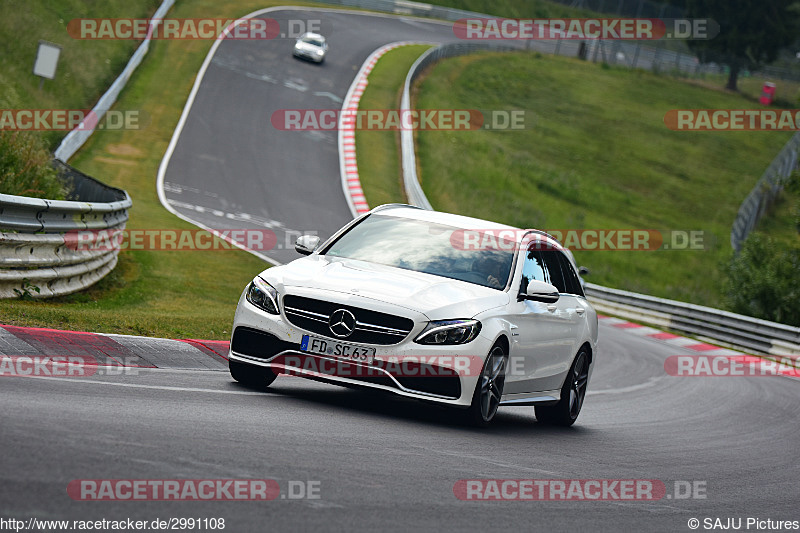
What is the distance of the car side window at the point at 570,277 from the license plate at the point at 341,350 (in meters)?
3.41

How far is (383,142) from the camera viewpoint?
42.1m

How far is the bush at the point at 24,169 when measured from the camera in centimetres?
1492

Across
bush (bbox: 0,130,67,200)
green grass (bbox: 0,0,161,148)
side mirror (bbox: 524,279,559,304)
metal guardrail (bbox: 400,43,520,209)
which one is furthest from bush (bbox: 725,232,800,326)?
side mirror (bbox: 524,279,559,304)

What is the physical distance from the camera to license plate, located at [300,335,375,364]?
338 inches

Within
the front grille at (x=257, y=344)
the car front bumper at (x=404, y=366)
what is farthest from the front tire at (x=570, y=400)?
the front grille at (x=257, y=344)

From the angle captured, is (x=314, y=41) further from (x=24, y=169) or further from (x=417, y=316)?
(x=417, y=316)

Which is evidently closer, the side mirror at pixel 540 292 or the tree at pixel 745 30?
the side mirror at pixel 540 292

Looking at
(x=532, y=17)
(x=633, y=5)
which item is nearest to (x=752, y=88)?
(x=633, y=5)

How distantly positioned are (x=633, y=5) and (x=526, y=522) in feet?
272

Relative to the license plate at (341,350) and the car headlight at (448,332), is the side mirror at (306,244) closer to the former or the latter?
the license plate at (341,350)

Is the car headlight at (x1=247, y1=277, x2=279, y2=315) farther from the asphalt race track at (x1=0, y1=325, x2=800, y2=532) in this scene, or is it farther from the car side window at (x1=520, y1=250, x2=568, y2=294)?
the car side window at (x1=520, y1=250, x2=568, y2=294)

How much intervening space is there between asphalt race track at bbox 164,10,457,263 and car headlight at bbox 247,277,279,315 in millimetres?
14236

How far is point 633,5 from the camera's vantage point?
8456 cm

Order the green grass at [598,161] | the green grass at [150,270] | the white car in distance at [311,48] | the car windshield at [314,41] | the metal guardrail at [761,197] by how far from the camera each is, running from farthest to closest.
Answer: the car windshield at [314,41] < the white car in distance at [311,48] < the metal guardrail at [761,197] < the green grass at [598,161] < the green grass at [150,270]
